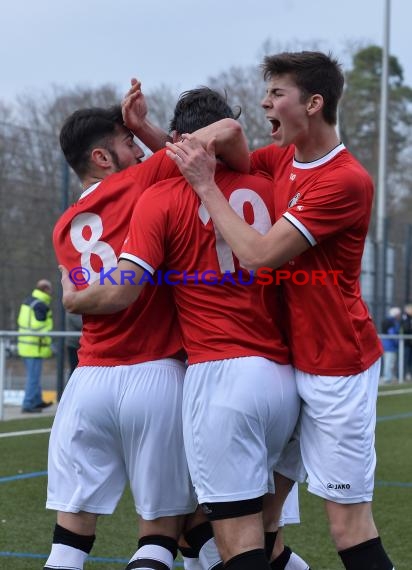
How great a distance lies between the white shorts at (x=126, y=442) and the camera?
383cm

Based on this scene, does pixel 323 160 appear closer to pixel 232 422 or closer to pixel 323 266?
pixel 323 266

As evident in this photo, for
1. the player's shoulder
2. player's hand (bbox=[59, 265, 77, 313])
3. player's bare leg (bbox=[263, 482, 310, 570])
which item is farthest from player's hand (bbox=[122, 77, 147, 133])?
player's bare leg (bbox=[263, 482, 310, 570])

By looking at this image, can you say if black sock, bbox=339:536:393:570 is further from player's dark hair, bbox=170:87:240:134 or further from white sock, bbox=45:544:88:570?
player's dark hair, bbox=170:87:240:134

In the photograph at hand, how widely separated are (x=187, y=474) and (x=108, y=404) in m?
0.41

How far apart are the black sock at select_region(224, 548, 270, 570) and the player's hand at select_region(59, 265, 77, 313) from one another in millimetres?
1102

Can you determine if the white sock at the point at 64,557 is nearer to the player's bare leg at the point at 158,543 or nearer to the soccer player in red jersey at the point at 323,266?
the player's bare leg at the point at 158,543

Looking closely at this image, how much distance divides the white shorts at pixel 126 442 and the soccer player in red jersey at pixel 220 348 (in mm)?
159

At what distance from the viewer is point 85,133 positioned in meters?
4.09

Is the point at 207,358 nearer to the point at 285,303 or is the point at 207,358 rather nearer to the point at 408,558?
the point at 285,303

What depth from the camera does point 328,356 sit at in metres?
3.73

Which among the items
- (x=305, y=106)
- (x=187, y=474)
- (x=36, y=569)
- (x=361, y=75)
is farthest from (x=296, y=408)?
(x=361, y=75)

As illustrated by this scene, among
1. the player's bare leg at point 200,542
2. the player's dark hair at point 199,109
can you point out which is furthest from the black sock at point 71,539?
the player's dark hair at point 199,109

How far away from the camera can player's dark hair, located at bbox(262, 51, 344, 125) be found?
3.78 m

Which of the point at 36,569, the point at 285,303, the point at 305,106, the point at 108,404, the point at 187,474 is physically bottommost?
the point at 36,569
